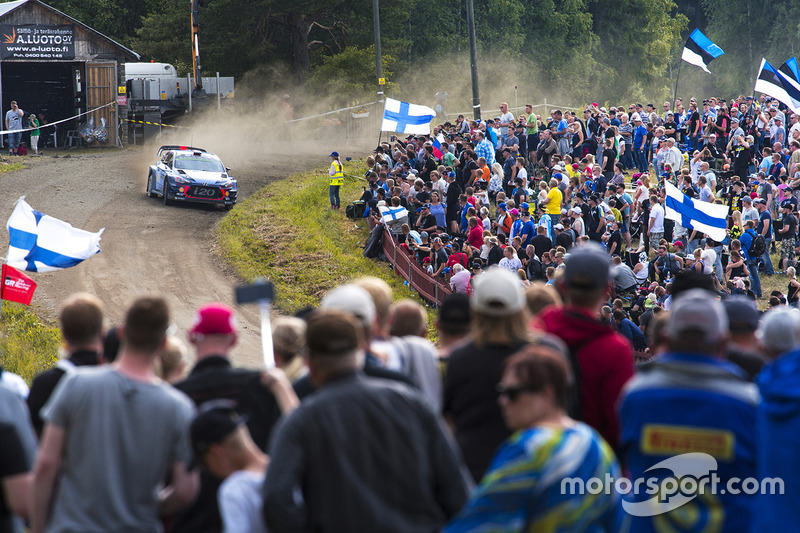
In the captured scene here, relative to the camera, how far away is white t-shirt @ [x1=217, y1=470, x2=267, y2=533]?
424 cm

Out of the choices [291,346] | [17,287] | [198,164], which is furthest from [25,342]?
[291,346]

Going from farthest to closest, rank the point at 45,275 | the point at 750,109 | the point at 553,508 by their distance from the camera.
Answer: the point at 750,109
the point at 45,275
the point at 553,508

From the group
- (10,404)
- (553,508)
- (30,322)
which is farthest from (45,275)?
(553,508)

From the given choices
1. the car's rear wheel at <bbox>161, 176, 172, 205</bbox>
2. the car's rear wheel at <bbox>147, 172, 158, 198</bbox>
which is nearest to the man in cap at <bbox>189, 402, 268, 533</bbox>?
the car's rear wheel at <bbox>161, 176, 172, 205</bbox>

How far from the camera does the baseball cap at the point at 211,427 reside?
4.36 meters

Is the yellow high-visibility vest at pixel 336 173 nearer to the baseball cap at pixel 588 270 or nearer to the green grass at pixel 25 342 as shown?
the green grass at pixel 25 342

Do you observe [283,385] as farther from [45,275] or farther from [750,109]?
[750,109]

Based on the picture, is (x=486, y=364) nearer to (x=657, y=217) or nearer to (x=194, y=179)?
(x=657, y=217)

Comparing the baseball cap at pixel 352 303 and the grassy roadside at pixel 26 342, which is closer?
the baseball cap at pixel 352 303

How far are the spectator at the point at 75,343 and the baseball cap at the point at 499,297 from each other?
7.23 ft

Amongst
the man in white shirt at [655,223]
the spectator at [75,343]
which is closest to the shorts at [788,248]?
the man in white shirt at [655,223]

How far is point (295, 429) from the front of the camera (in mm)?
3994

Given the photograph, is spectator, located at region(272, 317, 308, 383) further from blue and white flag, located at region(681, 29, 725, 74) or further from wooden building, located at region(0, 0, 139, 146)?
wooden building, located at region(0, 0, 139, 146)

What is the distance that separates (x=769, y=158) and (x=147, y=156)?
78.9ft
